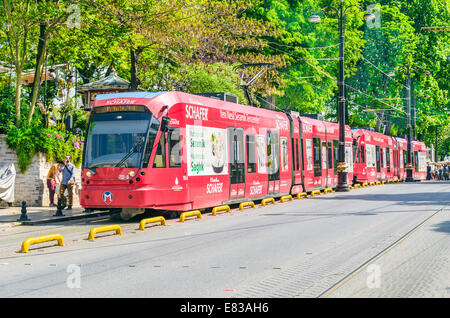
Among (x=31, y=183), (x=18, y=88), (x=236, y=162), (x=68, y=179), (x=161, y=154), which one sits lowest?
(x=31, y=183)

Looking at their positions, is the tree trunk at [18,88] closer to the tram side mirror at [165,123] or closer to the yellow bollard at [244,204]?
the tram side mirror at [165,123]

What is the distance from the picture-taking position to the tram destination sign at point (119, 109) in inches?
650

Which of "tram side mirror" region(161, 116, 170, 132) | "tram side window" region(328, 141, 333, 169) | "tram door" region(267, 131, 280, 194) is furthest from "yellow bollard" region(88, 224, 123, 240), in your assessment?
"tram side window" region(328, 141, 333, 169)

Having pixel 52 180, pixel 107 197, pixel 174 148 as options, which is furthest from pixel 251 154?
pixel 107 197

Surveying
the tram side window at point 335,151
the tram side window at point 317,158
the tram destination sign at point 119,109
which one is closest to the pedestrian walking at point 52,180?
the tram destination sign at point 119,109

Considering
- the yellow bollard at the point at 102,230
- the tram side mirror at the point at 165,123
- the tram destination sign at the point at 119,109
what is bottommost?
the yellow bollard at the point at 102,230

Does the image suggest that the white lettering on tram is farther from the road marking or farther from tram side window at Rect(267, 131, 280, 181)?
the road marking

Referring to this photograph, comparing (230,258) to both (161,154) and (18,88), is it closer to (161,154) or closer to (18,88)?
(161,154)

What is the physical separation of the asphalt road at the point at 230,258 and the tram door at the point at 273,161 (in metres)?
6.42

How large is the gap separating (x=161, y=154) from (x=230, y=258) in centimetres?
703

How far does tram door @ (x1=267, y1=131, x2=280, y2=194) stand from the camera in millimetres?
23844

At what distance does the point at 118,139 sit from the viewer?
16453 mm

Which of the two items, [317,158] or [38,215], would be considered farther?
[317,158]
